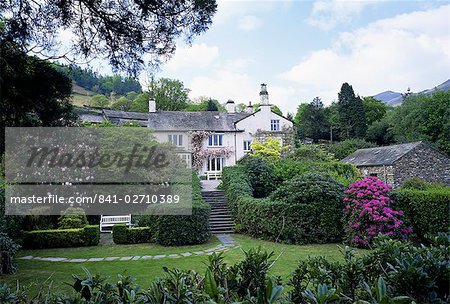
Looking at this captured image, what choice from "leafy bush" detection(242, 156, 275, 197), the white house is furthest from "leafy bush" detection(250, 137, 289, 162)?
"leafy bush" detection(242, 156, 275, 197)

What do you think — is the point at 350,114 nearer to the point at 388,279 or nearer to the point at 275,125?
the point at 275,125

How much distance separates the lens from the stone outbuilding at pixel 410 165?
21.1m

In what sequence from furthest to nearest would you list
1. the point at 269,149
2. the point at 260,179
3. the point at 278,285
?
1. the point at 269,149
2. the point at 260,179
3. the point at 278,285

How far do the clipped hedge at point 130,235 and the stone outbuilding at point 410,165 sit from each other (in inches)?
686

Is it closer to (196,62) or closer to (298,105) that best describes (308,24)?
(196,62)

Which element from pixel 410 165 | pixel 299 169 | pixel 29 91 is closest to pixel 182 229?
pixel 29 91

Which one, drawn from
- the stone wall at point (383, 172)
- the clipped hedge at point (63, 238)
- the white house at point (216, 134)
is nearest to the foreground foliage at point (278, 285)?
the clipped hedge at point (63, 238)

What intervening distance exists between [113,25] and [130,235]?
8181 millimetres

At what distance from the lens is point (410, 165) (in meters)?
21.4

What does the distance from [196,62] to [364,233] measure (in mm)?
7037

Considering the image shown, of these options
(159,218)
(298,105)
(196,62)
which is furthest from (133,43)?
(298,105)

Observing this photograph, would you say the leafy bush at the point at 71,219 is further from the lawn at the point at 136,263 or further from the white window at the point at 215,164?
the white window at the point at 215,164

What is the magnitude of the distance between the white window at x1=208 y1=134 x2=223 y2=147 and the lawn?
16551 millimetres

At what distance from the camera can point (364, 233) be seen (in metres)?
9.00
